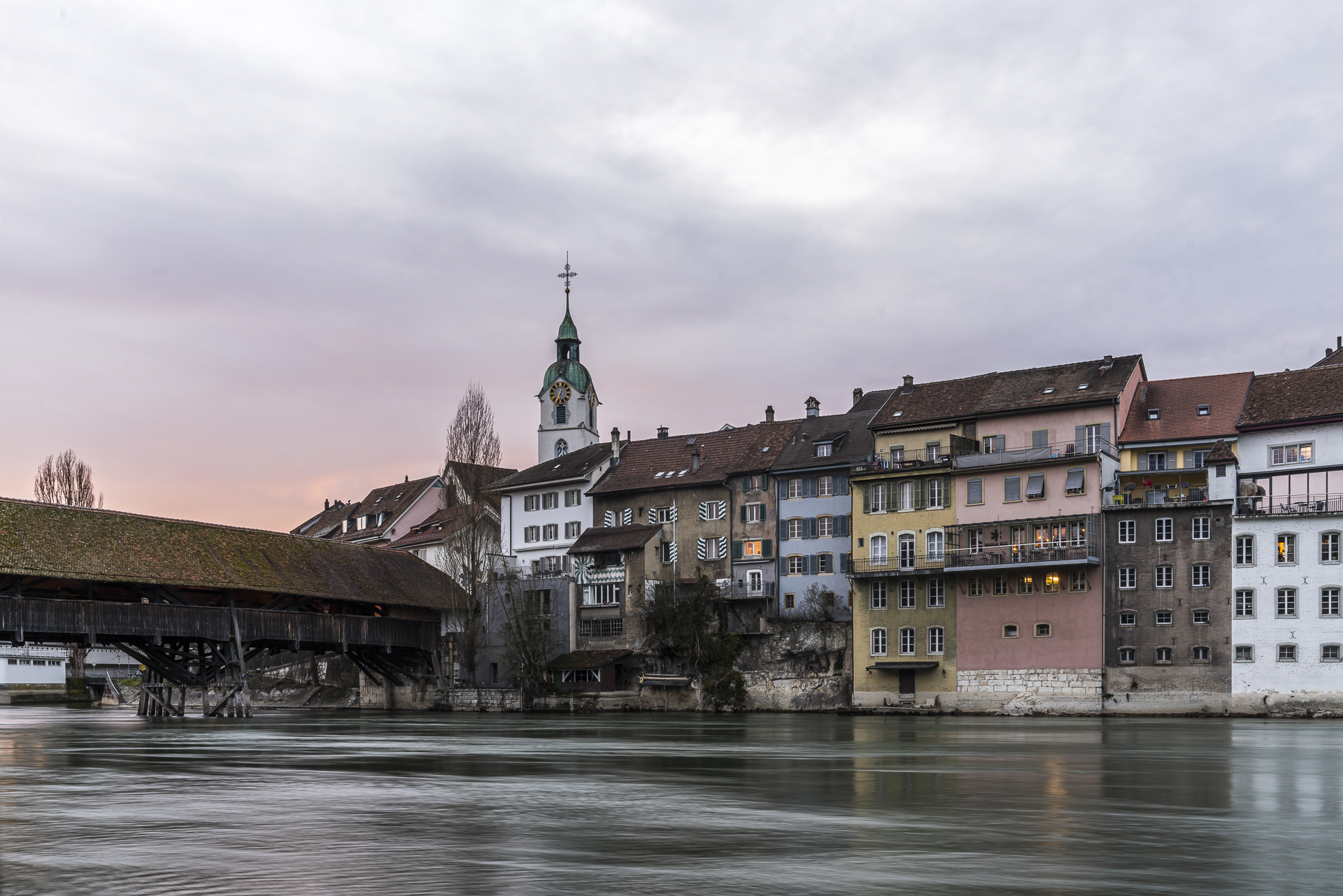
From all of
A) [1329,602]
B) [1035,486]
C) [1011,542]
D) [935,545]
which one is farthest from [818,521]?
[1329,602]

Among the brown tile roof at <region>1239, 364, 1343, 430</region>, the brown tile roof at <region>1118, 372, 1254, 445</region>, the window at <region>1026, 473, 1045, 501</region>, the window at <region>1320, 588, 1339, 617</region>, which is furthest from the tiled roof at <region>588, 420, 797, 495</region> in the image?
the window at <region>1320, 588, 1339, 617</region>

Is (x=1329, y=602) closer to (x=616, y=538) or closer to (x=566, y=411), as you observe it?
(x=616, y=538)

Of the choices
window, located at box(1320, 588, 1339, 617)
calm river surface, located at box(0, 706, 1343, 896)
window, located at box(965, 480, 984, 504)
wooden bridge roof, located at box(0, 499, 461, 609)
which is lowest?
calm river surface, located at box(0, 706, 1343, 896)

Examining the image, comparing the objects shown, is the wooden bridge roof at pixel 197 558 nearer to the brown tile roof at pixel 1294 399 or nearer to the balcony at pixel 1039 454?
the balcony at pixel 1039 454

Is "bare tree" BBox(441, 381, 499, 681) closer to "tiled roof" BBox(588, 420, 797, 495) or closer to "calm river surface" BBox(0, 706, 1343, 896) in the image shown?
"tiled roof" BBox(588, 420, 797, 495)

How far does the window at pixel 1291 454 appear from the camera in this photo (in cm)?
5988

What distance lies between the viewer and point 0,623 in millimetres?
56250

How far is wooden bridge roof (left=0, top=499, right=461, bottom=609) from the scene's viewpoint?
57969 mm

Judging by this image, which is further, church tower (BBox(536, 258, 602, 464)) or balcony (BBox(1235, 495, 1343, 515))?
church tower (BBox(536, 258, 602, 464))

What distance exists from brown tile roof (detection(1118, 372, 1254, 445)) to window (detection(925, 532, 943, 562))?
9.75 meters

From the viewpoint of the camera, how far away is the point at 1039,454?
213 feet

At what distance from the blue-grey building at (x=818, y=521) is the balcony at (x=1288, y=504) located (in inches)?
751

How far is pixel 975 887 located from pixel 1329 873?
3160mm

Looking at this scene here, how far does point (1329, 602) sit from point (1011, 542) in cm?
1378
